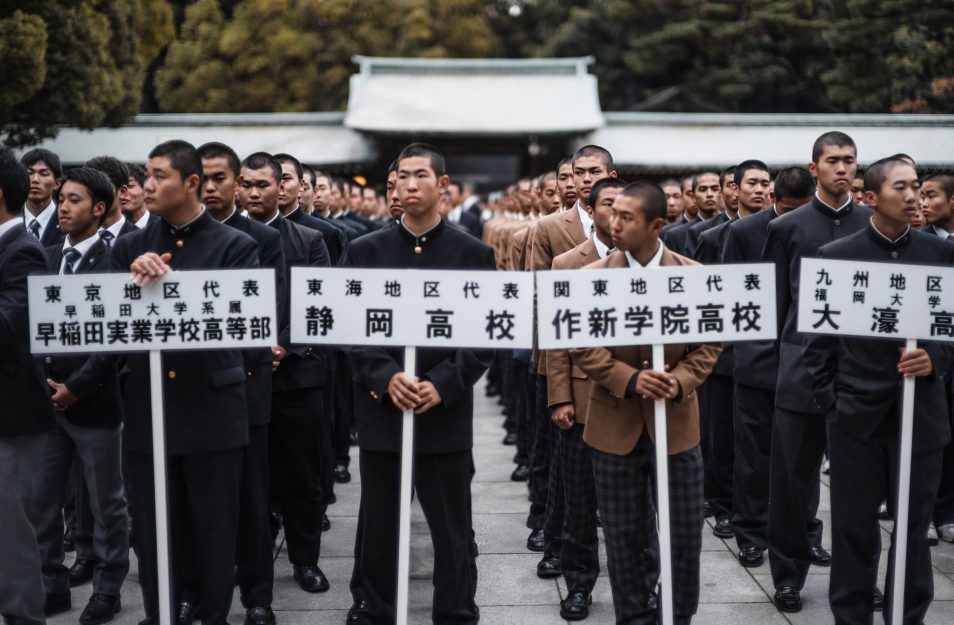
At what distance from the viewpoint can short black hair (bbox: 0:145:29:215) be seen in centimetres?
385

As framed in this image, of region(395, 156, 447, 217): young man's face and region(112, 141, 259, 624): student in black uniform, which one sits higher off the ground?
region(395, 156, 447, 217): young man's face

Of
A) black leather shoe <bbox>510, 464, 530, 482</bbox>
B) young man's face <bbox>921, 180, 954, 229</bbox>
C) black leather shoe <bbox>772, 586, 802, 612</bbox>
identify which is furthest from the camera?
black leather shoe <bbox>510, 464, 530, 482</bbox>

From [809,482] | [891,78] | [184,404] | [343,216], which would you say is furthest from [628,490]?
[891,78]

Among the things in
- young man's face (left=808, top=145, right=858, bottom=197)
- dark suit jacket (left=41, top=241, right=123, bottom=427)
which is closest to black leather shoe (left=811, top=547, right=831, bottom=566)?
young man's face (left=808, top=145, right=858, bottom=197)

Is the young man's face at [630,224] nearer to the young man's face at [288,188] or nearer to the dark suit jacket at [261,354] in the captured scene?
the dark suit jacket at [261,354]

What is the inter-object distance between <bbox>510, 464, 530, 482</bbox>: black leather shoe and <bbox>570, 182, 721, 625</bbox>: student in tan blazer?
3.24 m

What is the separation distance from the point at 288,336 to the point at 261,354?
386 mm

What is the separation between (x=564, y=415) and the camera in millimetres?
4613

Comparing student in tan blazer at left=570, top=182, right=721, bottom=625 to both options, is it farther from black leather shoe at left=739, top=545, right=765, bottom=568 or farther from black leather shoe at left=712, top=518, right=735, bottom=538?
black leather shoe at left=712, top=518, right=735, bottom=538

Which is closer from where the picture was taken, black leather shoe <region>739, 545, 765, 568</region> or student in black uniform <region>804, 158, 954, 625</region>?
student in black uniform <region>804, 158, 954, 625</region>

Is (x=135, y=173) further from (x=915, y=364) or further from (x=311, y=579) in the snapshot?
(x=915, y=364)

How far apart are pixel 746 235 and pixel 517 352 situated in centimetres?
200

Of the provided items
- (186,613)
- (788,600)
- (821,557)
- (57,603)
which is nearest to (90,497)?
(57,603)

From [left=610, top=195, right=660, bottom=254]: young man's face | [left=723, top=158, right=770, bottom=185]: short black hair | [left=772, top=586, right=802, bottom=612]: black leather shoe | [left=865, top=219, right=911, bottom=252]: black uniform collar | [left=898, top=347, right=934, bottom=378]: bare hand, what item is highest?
[left=723, top=158, right=770, bottom=185]: short black hair
